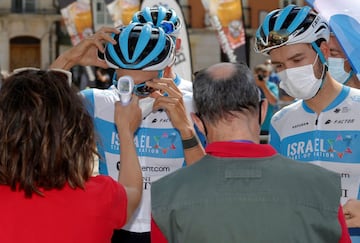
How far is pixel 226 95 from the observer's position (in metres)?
2.69

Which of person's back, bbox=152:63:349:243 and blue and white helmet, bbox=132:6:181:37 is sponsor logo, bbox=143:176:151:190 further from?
person's back, bbox=152:63:349:243

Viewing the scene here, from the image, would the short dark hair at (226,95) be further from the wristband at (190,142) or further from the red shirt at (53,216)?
the wristband at (190,142)

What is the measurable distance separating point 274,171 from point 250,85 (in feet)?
1.09

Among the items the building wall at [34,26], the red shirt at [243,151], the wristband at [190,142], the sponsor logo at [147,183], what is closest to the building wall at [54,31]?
the building wall at [34,26]

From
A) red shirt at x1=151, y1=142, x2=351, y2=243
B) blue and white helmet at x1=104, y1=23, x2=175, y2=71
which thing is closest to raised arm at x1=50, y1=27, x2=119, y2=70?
blue and white helmet at x1=104, y1=23, x2=175, y2=71

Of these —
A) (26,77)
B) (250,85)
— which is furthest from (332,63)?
(26,77)

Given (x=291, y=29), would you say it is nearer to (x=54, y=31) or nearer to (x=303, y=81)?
(x=303, y=81)

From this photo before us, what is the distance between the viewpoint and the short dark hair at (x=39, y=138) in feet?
8.83

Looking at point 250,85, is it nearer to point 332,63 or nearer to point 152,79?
point 152,79

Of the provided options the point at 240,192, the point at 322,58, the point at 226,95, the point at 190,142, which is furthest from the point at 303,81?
the point at 240,192

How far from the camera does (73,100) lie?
280cm

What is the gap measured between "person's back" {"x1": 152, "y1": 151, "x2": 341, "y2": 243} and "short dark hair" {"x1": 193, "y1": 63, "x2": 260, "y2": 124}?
0.51 feet

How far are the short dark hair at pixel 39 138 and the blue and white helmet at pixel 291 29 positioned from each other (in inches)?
62.7

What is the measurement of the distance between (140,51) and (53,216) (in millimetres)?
1505
